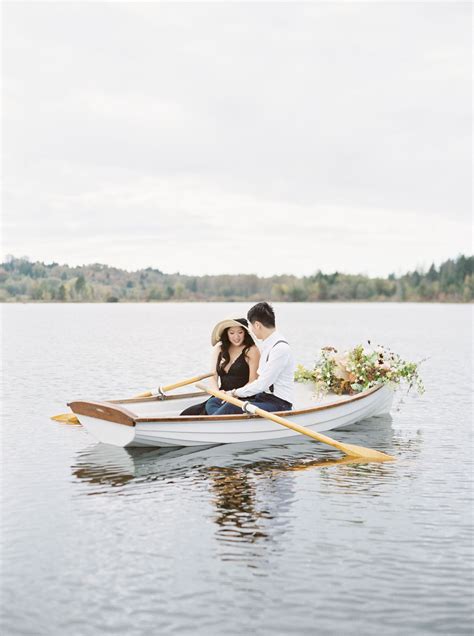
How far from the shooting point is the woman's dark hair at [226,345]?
13648 millimetres

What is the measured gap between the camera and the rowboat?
1302cm

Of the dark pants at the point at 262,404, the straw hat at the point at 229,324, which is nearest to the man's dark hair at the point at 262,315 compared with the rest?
the straw hat at the point at 229,324

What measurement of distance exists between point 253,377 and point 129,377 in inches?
664

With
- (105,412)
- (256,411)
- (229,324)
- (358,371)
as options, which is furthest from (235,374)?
(358,371)

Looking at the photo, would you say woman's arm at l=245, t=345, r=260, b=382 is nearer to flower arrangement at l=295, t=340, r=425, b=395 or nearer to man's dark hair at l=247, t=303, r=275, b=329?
man's dark hair at l=247, t=303, r=275, b=329

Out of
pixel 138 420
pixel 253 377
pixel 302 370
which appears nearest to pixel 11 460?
pixel 138 420

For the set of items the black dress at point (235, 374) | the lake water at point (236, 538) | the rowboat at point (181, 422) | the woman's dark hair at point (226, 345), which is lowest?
the lake water at point (236, 538)

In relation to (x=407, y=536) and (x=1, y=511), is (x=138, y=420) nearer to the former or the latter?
(x=1, y=511)

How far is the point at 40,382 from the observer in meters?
28.0

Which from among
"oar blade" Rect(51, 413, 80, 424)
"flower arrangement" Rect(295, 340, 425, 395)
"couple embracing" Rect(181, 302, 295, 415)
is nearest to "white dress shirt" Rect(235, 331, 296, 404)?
"couple embracing" Rect(181, 302, 295, 415)

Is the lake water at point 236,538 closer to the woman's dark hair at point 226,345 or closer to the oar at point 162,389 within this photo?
the oar at point 162,389

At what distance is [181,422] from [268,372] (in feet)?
5.69

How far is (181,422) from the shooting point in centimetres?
Result: 1334

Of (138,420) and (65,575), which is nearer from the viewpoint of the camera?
(65,575)
